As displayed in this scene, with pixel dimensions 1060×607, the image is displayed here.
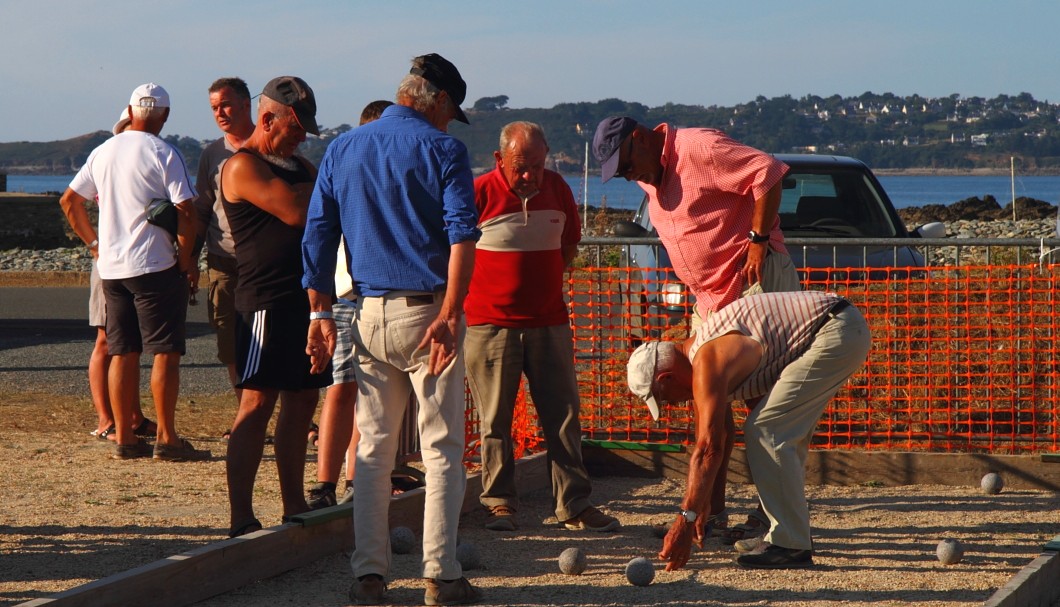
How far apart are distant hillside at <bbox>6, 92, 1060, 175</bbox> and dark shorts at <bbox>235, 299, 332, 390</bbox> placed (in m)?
115

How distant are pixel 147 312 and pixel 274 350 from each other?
7.98 feet

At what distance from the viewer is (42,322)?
53.6 feet

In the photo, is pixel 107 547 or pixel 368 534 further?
pixel 107 547

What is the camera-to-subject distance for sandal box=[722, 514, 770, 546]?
6.17m

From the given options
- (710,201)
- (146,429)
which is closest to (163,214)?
(146,429)

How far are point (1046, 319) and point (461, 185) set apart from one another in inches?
221

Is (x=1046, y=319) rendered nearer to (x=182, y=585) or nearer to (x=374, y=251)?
(x=374, y=251)

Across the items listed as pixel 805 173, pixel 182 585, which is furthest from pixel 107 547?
pixel 805 173

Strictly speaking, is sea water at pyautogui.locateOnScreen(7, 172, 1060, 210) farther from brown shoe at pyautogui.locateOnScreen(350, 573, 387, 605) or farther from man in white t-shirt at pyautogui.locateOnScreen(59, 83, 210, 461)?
brown shoe at pyautogui.locateOnScreen(350, 573, 387, 605)

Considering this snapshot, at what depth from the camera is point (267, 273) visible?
573cm

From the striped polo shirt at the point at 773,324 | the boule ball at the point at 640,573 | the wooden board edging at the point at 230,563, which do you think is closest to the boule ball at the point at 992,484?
the striped polo shirt at the point at 773,324

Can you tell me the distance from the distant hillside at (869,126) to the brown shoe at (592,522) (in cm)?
11402

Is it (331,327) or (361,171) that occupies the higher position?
(361,171)

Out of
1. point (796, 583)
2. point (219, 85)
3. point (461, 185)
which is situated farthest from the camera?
point (219, 85)
